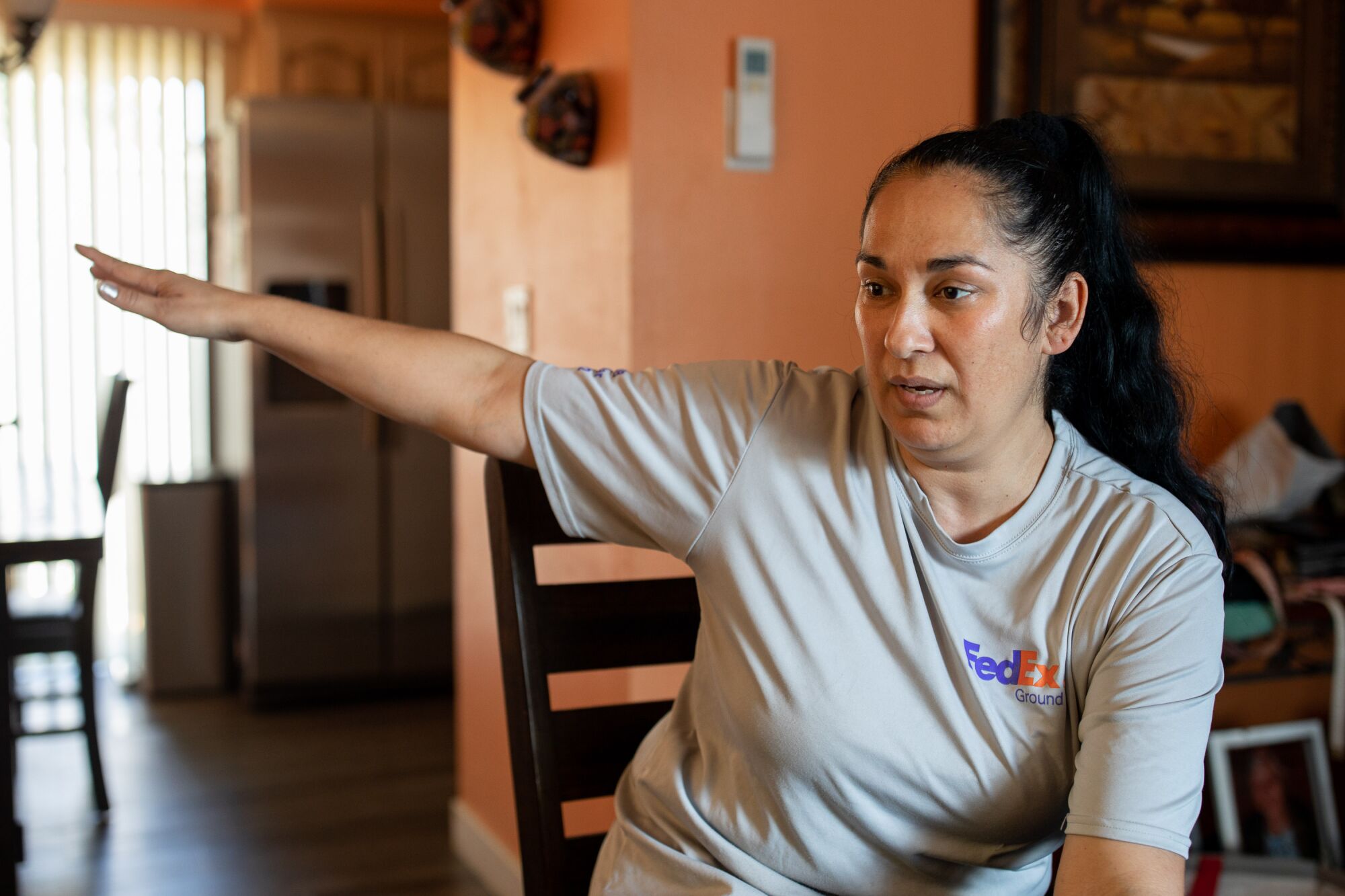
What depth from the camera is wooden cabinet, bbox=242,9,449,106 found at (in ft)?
14.7

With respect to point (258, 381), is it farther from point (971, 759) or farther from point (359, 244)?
point (971, 759)

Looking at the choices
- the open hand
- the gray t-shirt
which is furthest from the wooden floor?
the open hand

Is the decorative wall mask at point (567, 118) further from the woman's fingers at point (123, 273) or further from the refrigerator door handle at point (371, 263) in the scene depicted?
the refrigerator door handle at point (371, 263)

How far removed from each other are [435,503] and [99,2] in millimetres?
2250

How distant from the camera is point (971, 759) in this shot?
3.41 ft

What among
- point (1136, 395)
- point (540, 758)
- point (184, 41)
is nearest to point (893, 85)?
point (1136, 395)

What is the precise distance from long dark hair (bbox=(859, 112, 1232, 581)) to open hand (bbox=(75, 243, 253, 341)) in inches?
22.2

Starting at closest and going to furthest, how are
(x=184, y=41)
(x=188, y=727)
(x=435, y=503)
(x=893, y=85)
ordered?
(x=893, y=85)
(x=188, y=727)
(x=435, y=503)
(x=184, y=41)

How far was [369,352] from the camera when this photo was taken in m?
1.09

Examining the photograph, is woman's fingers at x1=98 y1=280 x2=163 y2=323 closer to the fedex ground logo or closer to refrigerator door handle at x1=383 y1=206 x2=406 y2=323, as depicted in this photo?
the fedex ground logo

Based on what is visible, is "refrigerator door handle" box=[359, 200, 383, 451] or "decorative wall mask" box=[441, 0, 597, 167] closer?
"decorative wall mask" box=[441, 0, 597, 167]

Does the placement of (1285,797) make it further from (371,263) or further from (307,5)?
(307,5)

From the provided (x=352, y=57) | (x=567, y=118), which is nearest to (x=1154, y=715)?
(x=567, y=118)

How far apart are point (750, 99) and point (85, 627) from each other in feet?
7.93
